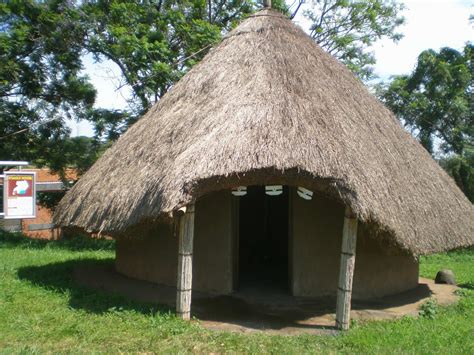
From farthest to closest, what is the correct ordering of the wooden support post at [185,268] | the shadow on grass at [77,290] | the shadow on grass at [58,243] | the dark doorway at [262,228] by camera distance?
the shadow on grass at [58,243], the dark doorway at [262,228], the shadow on grass at [77,290], the wooden support post at [185,268]

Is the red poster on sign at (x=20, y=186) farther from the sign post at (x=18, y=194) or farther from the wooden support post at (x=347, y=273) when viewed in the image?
the wooden support post at (x=347, y=273)

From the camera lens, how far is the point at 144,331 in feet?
19.1

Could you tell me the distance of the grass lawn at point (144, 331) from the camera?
542 centimetres

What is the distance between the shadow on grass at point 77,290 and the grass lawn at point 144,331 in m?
0.01

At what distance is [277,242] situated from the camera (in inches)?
481

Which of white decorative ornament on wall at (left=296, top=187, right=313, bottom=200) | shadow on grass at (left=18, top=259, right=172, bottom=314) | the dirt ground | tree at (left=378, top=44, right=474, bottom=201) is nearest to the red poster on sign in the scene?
shadow on grass at (left=18, top=259, right=172, bottom=314)

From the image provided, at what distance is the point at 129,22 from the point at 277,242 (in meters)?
7.81

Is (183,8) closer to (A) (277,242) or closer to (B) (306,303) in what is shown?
(A) (277,242)

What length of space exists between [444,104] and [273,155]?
41.3 ft

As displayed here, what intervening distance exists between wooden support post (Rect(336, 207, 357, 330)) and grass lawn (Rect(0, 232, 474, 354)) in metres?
0.20

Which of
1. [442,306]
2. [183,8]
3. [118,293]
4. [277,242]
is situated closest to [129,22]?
[183,8]

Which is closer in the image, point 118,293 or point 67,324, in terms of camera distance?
point 67,324

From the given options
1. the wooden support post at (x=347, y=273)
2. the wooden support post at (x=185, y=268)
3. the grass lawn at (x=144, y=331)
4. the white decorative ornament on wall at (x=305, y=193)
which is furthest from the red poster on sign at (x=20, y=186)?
the wooden support post at (x=347, y=273)

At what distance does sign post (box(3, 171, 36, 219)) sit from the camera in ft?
34.6
